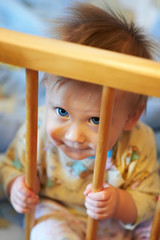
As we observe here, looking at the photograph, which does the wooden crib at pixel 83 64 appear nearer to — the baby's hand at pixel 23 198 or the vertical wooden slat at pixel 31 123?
the vertical wooden slat at pixel 31 123

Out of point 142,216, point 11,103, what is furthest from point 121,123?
point 11,103

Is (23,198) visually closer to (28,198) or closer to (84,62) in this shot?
(28,198)

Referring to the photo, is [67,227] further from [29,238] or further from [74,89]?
[74,89]

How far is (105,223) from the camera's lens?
→ 35.4 inches

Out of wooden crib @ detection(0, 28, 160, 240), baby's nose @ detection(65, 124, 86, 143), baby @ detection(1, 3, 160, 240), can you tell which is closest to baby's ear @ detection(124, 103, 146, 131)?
baby @ detection(1, 3, 160, 240)

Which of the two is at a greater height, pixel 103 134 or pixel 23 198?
pixel 103 134

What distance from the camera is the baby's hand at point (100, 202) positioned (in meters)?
0.67

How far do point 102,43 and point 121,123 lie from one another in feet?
0.53

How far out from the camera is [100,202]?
0.69 metres

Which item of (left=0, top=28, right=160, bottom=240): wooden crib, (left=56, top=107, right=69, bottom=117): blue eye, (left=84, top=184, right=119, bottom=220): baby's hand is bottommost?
(left=84, top=184, right=119, bottom=220): baby's hand

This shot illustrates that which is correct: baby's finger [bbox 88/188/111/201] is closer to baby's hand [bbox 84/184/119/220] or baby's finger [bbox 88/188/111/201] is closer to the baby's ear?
baby's hand [bbox 84/184/119/220]

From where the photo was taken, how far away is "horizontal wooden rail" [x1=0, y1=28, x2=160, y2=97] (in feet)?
1.57

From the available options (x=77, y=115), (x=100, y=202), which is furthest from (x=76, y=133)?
(x=100, y=202)

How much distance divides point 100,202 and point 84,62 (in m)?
0.30
